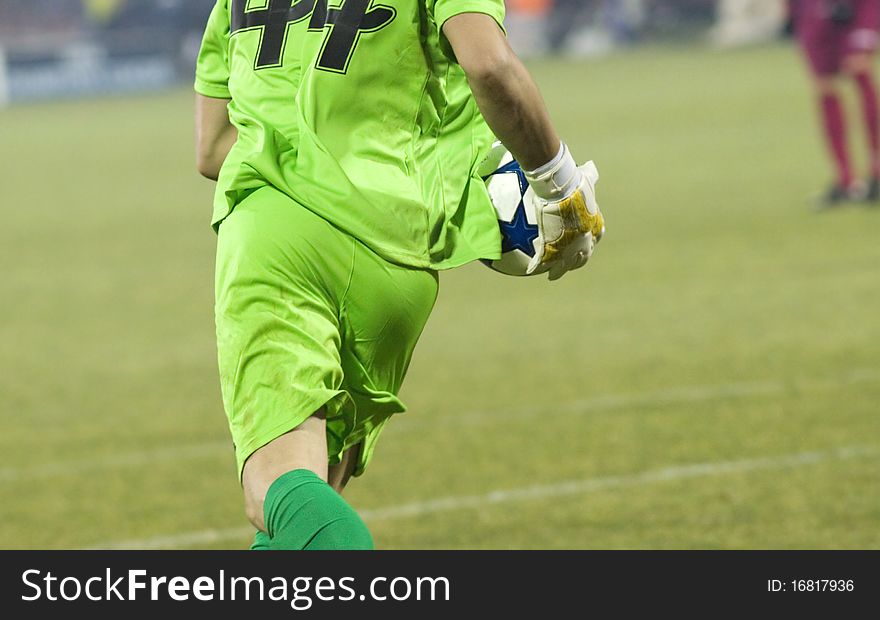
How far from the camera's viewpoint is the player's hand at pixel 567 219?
3.65 meters

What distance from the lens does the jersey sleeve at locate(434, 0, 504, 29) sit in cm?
342

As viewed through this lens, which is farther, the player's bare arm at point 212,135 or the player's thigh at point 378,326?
the player's bare arm at point 212,135

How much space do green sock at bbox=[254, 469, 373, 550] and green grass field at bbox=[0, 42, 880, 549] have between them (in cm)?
231

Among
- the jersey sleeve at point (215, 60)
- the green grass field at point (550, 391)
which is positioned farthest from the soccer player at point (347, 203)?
the green grass field at point (550, 391)

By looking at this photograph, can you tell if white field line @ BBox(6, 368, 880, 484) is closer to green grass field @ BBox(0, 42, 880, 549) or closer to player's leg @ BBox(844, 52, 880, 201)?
green grass field @ BBox(0, 42, 880, 549)

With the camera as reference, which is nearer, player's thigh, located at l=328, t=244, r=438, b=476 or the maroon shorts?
player's thigh, located at l=328, t=244, r=438, b=476

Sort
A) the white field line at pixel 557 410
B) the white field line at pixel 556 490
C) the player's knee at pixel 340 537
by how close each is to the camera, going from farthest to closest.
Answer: the white field line at pixel 557 410 → the white field line at pixel 556 490 → the player's knee at pixel 340 537

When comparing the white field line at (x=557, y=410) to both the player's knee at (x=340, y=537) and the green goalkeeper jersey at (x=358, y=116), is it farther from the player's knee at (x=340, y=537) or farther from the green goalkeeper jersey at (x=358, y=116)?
the player's knee at (x=340, y=537)

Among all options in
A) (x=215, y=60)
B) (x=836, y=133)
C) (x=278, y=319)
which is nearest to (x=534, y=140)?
(x=278, y=319)

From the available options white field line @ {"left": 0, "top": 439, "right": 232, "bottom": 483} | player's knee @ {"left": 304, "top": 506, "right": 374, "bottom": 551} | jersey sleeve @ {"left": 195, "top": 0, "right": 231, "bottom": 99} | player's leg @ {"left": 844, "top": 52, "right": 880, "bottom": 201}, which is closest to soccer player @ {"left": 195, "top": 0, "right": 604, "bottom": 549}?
player's knee @ {"left": 304, "top": 506, "right": 374, "bottom": 551}

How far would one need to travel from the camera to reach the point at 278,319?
3.41 m

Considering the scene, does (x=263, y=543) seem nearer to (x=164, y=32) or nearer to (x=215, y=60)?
(x=215, y=60)

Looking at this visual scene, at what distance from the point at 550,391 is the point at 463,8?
4.61 m

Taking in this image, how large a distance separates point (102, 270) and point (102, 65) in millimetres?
28597
